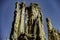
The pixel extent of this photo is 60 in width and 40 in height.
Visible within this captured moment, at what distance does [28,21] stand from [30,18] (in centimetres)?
72

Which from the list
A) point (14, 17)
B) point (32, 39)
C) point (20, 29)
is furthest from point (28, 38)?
point (14, 17)

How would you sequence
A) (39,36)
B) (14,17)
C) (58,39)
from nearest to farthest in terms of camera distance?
(39,36) → (58,39) → (14,17)

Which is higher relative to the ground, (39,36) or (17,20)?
(17,20)

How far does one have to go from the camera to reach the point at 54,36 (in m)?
41.0

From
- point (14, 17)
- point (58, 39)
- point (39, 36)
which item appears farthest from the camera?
point (14, 17)

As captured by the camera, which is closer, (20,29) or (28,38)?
(28,38)

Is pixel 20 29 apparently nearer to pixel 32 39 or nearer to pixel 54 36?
pixel 54 36

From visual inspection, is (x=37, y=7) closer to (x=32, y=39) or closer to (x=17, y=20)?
(x=17, y=20)

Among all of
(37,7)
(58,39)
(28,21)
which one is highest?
(37,7)

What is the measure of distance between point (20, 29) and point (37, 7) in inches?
A: 264

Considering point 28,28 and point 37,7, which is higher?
point 37,7

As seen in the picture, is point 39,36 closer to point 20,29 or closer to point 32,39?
point 32,39

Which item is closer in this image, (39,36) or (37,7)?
(39,36)

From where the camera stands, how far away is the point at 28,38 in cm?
2939
